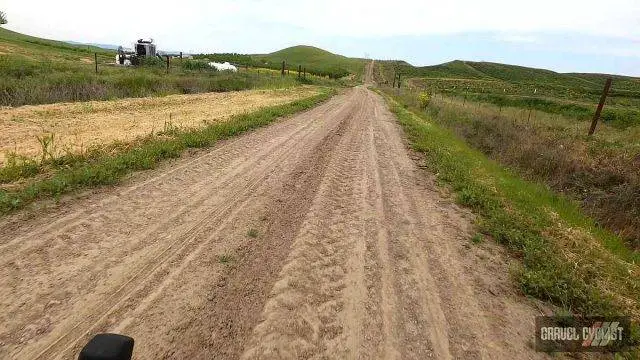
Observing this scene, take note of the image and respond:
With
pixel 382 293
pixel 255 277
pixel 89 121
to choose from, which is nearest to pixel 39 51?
pixel 89 121

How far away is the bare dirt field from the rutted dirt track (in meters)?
3.70

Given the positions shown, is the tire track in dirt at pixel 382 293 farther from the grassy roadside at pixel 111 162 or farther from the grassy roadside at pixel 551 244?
the grassy roadside at pixel 111 162

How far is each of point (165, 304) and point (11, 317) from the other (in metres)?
1.22

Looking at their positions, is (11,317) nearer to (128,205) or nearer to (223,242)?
(223,242)

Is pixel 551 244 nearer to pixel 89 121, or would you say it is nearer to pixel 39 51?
pixel 89 121

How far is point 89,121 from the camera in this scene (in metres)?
11.4

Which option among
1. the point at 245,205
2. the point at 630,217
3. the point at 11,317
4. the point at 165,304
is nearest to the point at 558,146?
the point at 630,217

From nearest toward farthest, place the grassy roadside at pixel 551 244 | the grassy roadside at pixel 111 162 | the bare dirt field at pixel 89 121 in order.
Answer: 1. the grassy roadside at pixel 551 244
2. the grassy roadside at pixel 111 162
3. the bare dirt field at pixel 89 121

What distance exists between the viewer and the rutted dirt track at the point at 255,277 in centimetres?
320

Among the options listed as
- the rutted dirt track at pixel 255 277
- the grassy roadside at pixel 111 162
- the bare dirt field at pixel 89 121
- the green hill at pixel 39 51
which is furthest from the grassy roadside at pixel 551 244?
the green hill at pixel 39 51

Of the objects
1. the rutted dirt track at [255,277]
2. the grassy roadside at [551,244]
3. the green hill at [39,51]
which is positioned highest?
the green hill at [39,51]

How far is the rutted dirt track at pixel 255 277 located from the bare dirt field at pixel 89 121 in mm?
3695

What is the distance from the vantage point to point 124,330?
124 inches

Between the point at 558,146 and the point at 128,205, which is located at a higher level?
the point at 558,146
